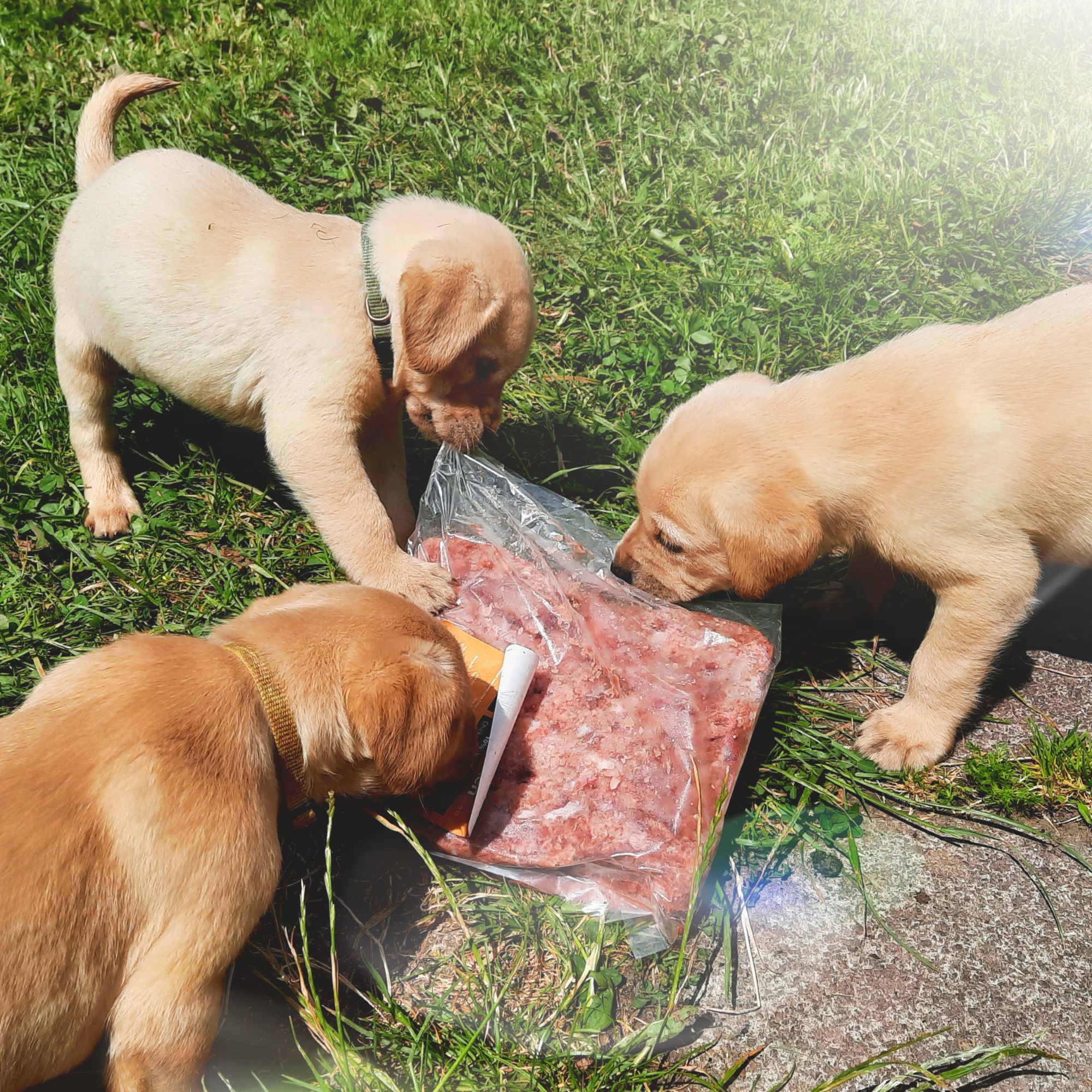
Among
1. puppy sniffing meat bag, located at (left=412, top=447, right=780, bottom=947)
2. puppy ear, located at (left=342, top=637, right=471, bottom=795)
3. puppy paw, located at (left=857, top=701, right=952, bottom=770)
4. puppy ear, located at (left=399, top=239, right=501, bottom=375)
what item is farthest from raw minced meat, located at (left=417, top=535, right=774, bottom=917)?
puppy ear, located at (left=399, top=239, right=501, bottom=375)

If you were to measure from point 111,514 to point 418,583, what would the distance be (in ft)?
4.83

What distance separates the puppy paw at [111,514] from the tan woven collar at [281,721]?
1.65 meters

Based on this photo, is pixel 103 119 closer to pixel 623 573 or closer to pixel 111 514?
pixel 111 514

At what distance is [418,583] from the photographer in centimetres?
363

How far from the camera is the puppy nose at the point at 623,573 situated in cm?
371

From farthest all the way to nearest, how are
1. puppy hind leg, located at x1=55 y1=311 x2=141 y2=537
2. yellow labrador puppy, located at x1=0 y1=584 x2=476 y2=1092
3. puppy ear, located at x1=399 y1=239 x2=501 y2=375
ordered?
puppy hind leg, located at x1=55 y1=311 x2=141 y2=537, puppy ear, located at x1=399 y1=239 x2=501 y2=375, yellow labrador puppy, located at x1=0 y1=584 x2=476 y2=1092

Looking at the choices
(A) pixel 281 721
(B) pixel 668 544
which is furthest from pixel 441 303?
(A) pixel 281 721

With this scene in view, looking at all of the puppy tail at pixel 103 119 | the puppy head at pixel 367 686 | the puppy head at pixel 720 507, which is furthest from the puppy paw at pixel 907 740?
the puppy tail at pixel 103 119

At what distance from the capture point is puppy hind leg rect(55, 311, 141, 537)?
4051 mm

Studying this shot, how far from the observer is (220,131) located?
5.64 meters

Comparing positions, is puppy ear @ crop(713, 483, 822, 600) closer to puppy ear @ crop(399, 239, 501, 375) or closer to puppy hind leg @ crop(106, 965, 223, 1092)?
puppy ear @ crop(399, 239, 501, 375)

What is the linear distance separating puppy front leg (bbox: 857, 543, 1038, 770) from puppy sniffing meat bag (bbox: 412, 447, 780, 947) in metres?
0.56

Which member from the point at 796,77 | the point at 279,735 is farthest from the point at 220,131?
the point at 279,735

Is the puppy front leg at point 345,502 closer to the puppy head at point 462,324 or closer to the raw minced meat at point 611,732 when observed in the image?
the raw minced meat at point 611,732
